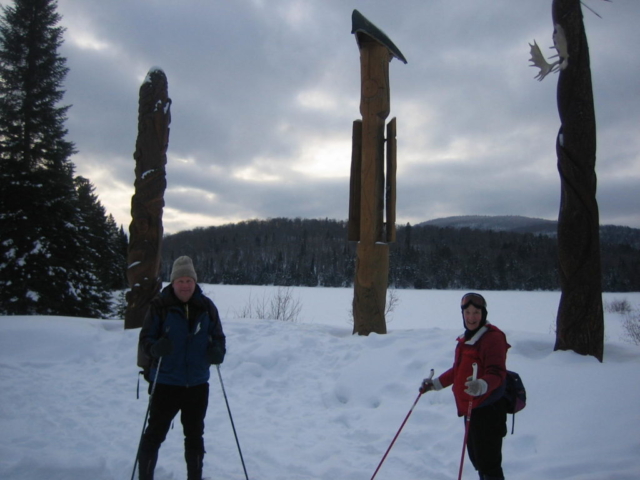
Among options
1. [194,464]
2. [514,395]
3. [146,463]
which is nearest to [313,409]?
[194,464]

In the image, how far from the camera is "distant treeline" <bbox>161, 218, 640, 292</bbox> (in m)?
55.1

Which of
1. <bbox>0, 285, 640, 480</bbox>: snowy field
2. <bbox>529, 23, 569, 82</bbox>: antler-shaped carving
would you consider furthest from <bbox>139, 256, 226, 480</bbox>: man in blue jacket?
<bbox>529, 23, 569, 82</bbox>: antler-shaped carving

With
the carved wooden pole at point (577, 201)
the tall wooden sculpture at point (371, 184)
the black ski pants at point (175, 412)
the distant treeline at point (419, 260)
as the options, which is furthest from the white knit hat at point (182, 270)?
the distant treeline at point (419, 260)

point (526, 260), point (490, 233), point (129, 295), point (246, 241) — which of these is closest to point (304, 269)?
point (246, 241)

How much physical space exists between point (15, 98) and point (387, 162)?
1211 cm

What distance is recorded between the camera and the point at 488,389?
258 cm

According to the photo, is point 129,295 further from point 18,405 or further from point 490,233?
point 490,233

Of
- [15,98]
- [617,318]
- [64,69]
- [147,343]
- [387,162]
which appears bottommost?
[617,318]

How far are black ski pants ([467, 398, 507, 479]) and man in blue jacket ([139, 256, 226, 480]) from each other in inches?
71.3

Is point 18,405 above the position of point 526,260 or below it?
below

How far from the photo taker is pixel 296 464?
371cm

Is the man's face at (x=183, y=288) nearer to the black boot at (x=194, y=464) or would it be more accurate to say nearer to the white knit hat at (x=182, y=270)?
the white knit hat at (x=182, y=270)

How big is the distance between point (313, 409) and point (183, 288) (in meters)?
2.63

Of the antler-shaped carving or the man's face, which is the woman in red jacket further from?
the antler-shaped carving
